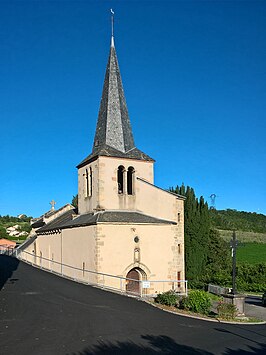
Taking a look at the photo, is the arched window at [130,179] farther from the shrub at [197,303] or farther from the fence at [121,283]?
the shrub at [197,303]

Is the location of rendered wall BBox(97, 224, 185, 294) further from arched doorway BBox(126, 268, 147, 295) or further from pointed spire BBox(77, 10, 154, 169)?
pointed spire BBox(77, 10, 154, 169)

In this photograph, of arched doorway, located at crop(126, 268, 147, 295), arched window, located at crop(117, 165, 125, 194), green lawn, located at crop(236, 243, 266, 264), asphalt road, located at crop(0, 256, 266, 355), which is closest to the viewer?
asphalt road, located at crop(0, 256, 266, 355)

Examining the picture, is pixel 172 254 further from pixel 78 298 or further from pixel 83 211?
pixel 78 298

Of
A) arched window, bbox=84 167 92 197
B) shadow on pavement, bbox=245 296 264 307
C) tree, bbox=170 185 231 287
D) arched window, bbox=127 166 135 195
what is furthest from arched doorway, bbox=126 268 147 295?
tree, bbox=170 185 231 287

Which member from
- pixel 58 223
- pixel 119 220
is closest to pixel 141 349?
pixel 119 220

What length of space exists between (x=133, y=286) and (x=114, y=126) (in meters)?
12.1

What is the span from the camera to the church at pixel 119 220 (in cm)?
2445

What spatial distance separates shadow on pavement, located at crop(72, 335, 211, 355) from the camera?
945 centimetres

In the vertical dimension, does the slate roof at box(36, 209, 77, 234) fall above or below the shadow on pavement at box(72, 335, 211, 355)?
above

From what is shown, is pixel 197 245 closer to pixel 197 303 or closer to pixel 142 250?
pixel 142 250

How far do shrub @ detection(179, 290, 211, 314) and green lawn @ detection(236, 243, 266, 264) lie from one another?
3713 centimetres

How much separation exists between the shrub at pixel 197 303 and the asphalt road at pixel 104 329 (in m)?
1.50

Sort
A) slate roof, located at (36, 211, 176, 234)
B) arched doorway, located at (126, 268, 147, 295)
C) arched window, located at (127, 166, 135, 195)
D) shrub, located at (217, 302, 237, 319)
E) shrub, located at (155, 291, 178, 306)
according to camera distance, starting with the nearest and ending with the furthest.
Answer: shrub, located at (217, 302, 237, 319) < shrub, located at (155, 291, 178, 306) < slate roof, located at (36, 211, 176, 234) < arched doorway, located at (126, 268, 147, 295) < arched window, located at (127, 166, 135, 195)

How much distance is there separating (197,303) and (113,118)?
1723 centimetres
